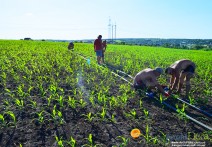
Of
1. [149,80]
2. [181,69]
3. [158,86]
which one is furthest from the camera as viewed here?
[149,80]

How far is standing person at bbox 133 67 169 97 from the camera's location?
6626 millimetres

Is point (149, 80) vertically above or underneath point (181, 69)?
underneath

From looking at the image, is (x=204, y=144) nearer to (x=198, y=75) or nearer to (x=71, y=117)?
(x=71, y=117)

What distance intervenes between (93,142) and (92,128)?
0.58 m

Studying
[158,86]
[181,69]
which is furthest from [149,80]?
[181,69]

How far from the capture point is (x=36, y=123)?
16.5 ft

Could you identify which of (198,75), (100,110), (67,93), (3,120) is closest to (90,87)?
(67,93)

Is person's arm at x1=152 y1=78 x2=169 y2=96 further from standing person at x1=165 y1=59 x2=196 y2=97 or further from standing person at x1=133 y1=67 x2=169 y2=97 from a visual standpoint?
standing person at x1=165 y1=59 x2=196 y2=97

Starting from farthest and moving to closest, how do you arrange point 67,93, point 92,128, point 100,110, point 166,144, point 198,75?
point 198,75, point 67,93, point 100,110, point 92,128, point 166,144

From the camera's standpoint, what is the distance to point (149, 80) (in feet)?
23.2

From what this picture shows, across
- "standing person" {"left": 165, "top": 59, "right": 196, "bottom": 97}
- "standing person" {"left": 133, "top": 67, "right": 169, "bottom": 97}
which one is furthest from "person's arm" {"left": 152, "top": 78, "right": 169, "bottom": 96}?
"standing person" {"left": 165, "top": 59, "right": 196, "bottom": 97}

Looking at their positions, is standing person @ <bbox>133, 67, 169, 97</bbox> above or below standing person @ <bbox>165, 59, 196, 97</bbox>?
below

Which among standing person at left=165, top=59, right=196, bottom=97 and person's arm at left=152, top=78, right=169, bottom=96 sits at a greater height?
standing person at left=165, top=59, right=196, bottom=97

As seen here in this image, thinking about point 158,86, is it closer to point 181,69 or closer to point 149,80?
point 149,80
